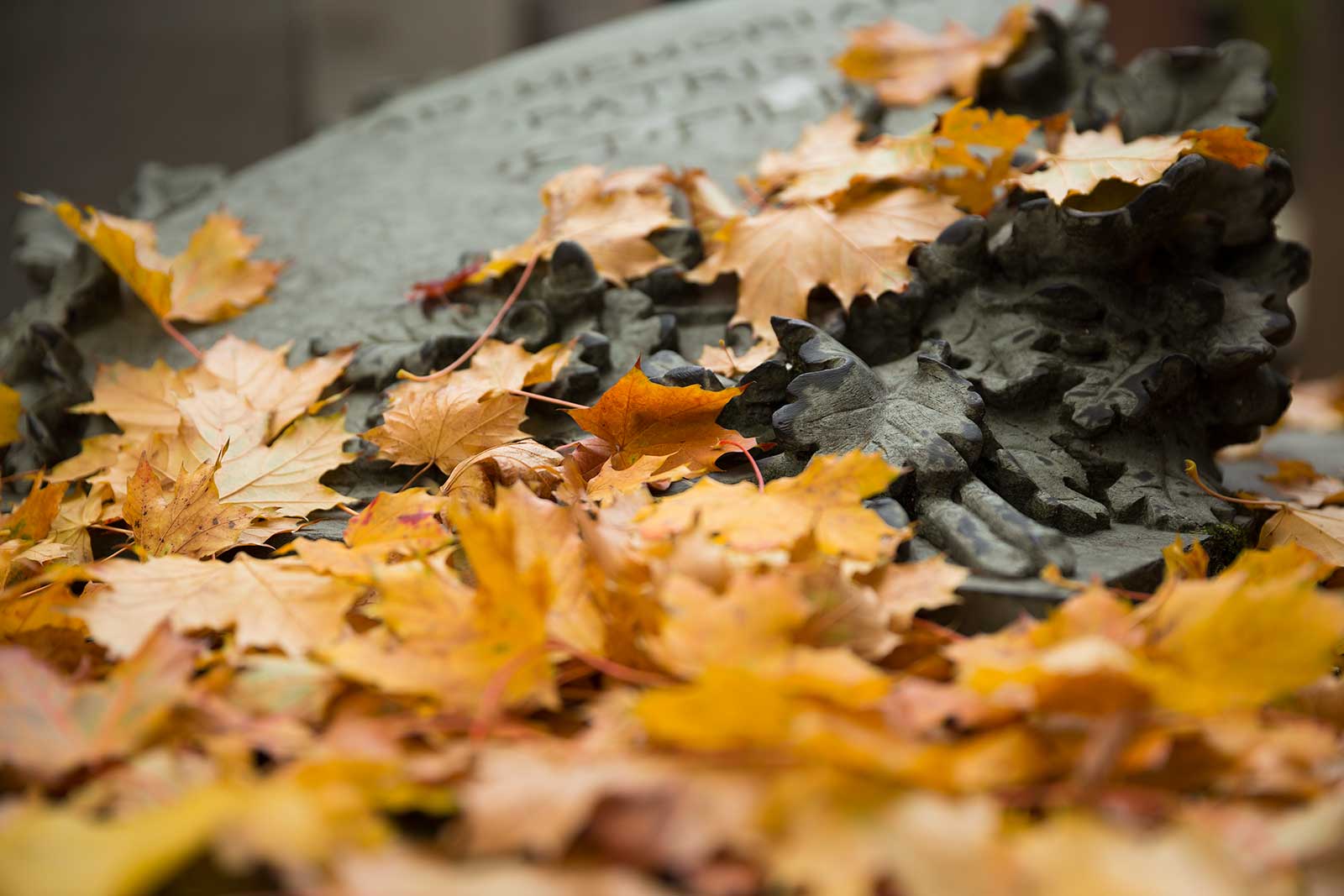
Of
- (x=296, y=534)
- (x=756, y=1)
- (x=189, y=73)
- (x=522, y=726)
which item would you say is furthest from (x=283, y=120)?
(x=522, y=726)

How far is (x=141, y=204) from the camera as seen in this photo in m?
1.43

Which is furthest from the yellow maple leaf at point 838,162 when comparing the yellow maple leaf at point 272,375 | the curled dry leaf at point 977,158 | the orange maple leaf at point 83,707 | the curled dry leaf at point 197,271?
the orange maple leaf at point 83,707

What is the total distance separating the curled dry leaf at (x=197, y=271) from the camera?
106 centimetres

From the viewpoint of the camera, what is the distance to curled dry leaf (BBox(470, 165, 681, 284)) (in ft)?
3.26

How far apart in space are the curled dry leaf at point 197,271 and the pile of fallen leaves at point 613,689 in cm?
30

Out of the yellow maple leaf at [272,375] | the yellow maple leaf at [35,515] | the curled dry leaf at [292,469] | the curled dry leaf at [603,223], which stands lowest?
the yellow maple leaf at [35,515]

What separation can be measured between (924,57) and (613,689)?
3.51ft

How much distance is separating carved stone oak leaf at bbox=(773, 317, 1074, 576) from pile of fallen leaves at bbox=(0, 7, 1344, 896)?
52mm

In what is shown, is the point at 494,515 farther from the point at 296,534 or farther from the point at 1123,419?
the point at 1123,419

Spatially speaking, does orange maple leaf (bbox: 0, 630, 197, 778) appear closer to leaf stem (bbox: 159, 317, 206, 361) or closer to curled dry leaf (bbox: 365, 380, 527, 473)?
curled dry leaf (bbox: 365, 380, 527, 473)

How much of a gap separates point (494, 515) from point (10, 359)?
0.80 m

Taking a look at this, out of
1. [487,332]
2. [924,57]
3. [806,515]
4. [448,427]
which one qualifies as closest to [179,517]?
[448,427]

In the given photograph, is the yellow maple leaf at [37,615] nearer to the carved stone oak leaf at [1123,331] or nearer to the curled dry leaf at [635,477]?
the curled dry leaf at [635,477]

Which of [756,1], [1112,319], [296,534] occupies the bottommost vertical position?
[296,534]
